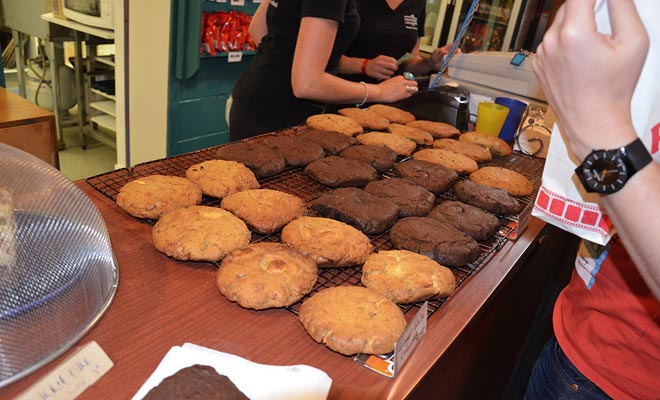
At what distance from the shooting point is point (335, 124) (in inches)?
80.1

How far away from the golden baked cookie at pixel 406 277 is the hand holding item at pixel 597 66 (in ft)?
1.52

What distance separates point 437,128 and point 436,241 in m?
1.05

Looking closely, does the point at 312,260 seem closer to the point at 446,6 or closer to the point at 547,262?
the point at 547,262

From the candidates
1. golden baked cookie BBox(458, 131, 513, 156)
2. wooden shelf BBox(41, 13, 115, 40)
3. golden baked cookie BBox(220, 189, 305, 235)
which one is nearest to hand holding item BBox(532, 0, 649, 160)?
golden baked cookie BBox(220, 189, 305, 235)

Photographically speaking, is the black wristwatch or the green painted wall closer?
the black wristwatch

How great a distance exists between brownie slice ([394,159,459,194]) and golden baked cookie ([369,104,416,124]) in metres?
0.53

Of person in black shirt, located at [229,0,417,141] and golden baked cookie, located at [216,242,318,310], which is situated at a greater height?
person in black shirt, located at [229,0,417,141]

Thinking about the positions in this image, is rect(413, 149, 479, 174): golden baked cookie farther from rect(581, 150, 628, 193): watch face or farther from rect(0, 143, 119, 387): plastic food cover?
rect(0, 143, 119, 387): plastic food cover

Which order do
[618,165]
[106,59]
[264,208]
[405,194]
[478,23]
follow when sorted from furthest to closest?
1. [478,23]
2. [106,59]
3. [405,194]
4. [264,208]
5. [618,165]

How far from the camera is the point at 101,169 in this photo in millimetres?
4199

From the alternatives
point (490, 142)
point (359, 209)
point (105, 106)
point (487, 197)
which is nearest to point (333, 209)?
point (359, 209)

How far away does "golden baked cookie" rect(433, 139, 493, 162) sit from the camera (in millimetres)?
1972

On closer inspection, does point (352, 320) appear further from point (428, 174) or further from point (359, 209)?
point (428, 174)

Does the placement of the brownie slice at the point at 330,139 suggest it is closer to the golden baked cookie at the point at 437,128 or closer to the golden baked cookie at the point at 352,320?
the golden baked cookie at the point at 437,128
